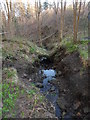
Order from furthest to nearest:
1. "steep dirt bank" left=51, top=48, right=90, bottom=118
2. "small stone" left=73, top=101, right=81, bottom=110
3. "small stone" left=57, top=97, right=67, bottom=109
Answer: "small stone" left=57, top=97, right=67, bottom=109 < "small stone" left=73, top=101, right=81, bottom=110 < "steep dirt bank" left=51, top=48, right=90, bottom=118

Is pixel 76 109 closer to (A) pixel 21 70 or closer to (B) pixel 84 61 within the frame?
(B) pixel 84 61

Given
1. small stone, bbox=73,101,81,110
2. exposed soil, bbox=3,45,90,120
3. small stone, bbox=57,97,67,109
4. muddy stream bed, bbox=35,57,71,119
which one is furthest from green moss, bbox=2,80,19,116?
small stone, bbox=73,101,81,110

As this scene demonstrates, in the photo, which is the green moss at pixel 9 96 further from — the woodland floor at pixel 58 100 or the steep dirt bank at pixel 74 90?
the steep dirt bank at pixel 74 90

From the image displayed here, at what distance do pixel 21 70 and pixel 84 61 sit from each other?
16.9ft

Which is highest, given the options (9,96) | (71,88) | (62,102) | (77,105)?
(9,96)

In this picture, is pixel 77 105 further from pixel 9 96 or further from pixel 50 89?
pixel 9 96

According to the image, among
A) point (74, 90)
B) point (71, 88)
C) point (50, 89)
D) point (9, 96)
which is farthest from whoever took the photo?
point (50, 89)

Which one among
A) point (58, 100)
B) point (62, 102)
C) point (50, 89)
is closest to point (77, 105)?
point (62, 102)

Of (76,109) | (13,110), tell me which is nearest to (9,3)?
(13,110)

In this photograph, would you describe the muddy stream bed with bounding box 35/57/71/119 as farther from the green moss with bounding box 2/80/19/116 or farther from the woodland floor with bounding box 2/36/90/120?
the green moss with bounding box 2/80/19/116

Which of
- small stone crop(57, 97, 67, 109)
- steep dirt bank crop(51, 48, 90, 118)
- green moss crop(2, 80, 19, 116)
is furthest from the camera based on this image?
small stone crop(57, 97, 67, 109)

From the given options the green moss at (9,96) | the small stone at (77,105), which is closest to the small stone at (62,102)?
the small stone at (77,105)

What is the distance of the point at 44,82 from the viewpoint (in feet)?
27.1

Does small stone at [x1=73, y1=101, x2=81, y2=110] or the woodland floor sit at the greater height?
the woodland floor
